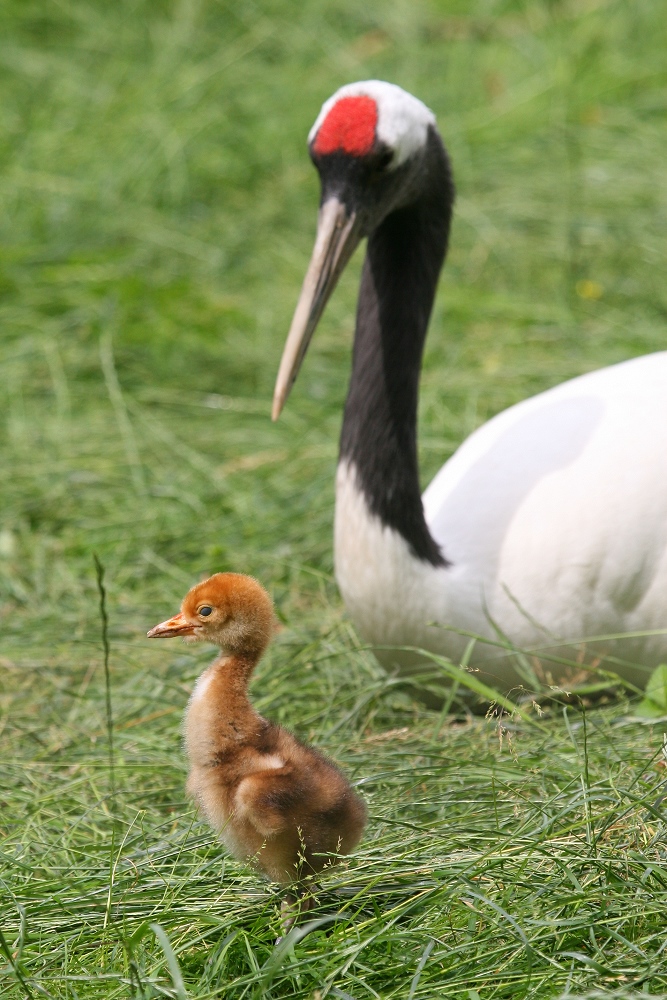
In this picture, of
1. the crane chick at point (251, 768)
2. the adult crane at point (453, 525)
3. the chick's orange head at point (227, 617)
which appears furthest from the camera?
the adult crane at point (453, 525)

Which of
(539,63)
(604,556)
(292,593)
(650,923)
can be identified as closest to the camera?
(650,923)

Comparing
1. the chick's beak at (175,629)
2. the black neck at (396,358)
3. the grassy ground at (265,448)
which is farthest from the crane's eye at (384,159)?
the chick's beak at (175,629)

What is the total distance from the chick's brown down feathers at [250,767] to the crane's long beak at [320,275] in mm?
739

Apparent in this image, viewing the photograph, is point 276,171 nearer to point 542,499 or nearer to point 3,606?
point 3,606

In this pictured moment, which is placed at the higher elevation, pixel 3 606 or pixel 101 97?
pixel 101 97

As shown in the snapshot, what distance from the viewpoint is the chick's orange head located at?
2.14 meters

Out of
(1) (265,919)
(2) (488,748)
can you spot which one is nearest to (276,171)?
(2) (488,748)

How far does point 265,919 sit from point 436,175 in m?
1.68

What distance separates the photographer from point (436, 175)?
306 centimetres

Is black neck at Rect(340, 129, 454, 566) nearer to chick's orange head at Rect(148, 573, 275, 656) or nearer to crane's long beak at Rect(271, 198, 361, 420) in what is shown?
crane's long beak at Rect(271, 198, 361, 420)

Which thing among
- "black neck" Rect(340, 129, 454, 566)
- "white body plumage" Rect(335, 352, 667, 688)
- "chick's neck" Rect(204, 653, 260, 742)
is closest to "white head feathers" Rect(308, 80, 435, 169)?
"black neck" Rect(340, 129, 454, 566)

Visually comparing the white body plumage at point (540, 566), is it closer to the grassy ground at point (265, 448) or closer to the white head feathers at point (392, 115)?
the grassy ground at point (265, 448)

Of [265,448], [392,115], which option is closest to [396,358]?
[392,115]

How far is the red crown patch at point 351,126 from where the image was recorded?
9.02 feet
